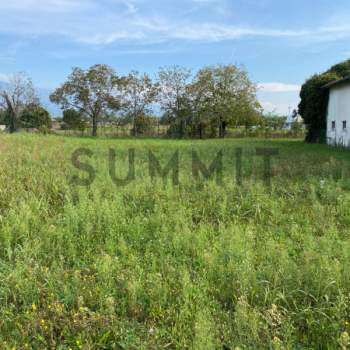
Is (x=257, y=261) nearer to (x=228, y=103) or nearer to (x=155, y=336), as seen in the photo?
(x=155, y=336)

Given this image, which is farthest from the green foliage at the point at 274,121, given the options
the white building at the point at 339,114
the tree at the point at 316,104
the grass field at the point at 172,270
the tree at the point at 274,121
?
the grass field at the point at 172,270

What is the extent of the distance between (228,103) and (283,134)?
5903 millimetres

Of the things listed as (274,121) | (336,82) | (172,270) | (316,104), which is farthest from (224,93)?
(172,270)

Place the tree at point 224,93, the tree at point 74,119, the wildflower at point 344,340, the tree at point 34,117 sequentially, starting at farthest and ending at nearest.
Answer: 1. the tree at point 34,117
2. the tree at point 74,119
3. the tree at point 224,93
4. the wildflower at point 344,340

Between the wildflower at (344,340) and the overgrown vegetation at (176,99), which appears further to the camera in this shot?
the overgrown vegetation at (176,99)

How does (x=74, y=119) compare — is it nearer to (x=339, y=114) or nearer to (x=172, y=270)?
(x=339, y=114)

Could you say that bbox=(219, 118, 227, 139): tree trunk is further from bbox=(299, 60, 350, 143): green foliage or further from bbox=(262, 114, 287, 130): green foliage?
bbox=(299, 60, 350, 143): green foliage

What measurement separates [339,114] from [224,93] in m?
13.0

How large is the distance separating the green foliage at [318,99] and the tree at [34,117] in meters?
24.3

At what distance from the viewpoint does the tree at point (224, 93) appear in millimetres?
30016

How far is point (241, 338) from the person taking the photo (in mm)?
2197

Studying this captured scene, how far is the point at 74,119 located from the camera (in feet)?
107

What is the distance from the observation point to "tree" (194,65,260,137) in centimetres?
3002

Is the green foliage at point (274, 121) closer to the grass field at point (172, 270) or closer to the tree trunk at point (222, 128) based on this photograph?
the tree trunk at point (222, 128)
